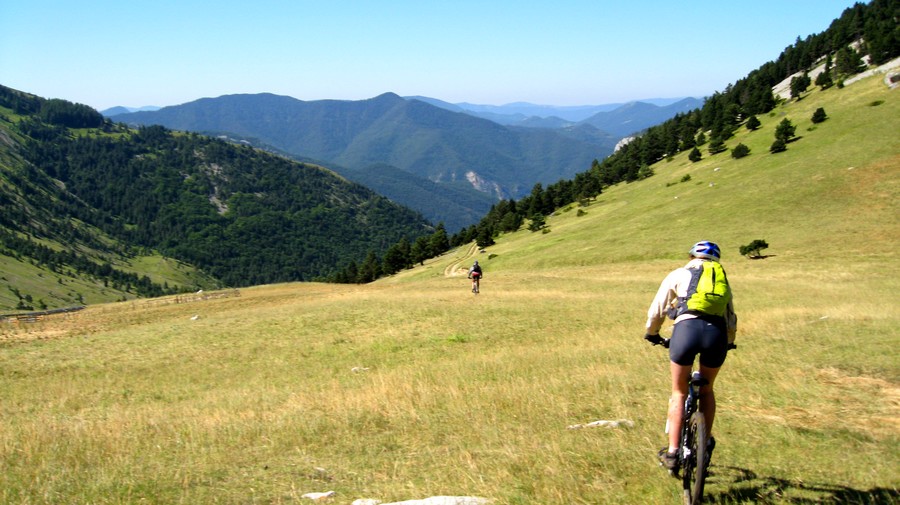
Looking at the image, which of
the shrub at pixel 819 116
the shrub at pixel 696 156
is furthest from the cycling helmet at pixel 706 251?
the shrub at pixel 696 156

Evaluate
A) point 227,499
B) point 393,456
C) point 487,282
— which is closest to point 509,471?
point 393,456

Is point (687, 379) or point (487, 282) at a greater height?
point (687, 379)

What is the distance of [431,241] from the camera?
424 feet

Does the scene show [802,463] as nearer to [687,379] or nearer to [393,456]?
[687,379]

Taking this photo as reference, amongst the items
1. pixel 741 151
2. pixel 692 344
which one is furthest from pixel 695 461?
pixel 741 151

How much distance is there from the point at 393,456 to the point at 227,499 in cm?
267

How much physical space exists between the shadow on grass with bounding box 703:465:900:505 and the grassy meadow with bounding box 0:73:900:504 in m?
0.04

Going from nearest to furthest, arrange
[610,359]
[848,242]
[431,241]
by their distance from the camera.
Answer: [610,359]
[848,242]
[431,241]

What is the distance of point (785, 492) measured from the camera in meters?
6.50

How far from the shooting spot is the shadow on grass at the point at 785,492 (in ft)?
20.5

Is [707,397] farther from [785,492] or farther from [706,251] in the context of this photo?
[706,251]

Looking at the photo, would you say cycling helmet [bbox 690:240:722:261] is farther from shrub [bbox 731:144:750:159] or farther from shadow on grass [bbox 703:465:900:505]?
shrub [bbox 731:144:750:159]

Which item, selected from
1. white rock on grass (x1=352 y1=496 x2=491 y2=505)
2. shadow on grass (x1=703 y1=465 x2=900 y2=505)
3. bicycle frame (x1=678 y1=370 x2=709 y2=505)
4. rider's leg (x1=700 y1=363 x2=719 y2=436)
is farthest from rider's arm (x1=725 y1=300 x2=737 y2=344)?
white rock on grass (x1=352 y1=496 x2=491 y2=505)

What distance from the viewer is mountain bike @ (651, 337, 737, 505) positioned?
6.16m
